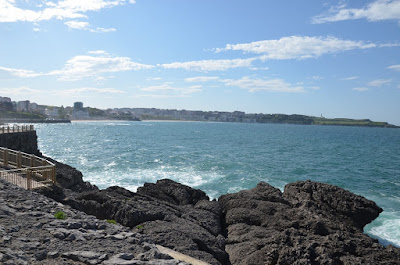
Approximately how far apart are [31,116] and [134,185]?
19020 centimetres

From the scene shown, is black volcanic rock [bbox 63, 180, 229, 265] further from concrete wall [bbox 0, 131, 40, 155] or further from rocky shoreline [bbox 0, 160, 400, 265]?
concrete wall [bbox 0, 131, 40, 155]

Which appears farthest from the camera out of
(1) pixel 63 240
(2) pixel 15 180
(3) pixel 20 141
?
(3) pixel 20 141

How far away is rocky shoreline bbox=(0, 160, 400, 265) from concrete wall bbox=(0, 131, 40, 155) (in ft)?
62.4

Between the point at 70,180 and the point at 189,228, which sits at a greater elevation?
the point at 189,228

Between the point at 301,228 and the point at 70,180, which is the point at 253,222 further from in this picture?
the point at 70,180

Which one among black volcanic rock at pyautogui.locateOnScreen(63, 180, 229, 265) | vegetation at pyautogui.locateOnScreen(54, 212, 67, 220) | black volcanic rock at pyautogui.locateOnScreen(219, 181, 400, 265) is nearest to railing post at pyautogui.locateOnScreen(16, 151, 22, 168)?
black volcanic rock at pyautogui.locateOnScreen(63, 180, 229, 265)

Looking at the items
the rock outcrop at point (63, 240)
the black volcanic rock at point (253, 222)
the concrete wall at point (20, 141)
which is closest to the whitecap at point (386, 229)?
the black volcanic rock at point (253, 222)

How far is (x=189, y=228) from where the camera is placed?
12469 mm

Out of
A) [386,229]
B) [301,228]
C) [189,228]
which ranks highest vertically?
[189,228]

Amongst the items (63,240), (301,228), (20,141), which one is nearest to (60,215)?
(63,240)

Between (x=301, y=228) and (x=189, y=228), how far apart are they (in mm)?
4630

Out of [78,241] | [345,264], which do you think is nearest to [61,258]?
[78,241]

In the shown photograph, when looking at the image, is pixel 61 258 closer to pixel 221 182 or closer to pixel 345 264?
pixel 345 264

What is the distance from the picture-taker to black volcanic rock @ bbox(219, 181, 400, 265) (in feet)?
36.0
